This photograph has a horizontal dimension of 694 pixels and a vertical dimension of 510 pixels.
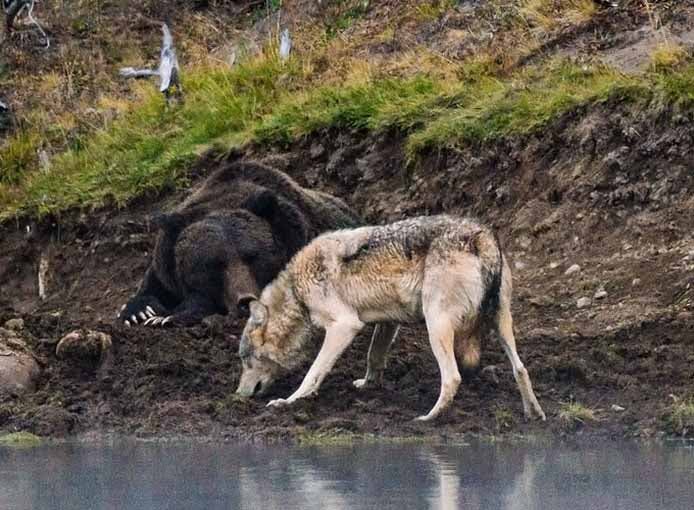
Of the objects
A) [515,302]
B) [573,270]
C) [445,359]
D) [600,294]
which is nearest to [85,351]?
[445,359]

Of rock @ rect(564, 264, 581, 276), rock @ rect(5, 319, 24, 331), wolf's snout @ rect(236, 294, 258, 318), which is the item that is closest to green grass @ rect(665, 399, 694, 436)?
rock @ rect(564, 264, 581, 276)

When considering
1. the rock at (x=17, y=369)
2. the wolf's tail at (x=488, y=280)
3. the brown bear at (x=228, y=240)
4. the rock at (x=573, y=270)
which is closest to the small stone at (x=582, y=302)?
the rock at (x=573, y=270)

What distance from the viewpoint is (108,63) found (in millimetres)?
25516

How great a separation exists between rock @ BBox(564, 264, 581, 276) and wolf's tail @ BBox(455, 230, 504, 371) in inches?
130

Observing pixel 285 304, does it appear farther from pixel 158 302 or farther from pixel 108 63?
pixel 108 63

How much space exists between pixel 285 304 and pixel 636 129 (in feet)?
14.5

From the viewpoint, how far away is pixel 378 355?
13.0m

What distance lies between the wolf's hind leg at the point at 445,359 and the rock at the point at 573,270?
3.61m

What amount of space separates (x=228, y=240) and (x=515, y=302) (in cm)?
255

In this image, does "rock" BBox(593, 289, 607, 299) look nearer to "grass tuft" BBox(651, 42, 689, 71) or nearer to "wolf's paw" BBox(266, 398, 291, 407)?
"grass tuft" BBox(651, 42, 689, 71)

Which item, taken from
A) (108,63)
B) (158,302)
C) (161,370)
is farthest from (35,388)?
(108,63)

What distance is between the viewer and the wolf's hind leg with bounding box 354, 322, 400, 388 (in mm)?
12969

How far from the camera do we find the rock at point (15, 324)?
14556 mm

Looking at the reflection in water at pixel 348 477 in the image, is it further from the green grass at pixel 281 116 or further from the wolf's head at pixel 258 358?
the green grass at pixel 281 116
